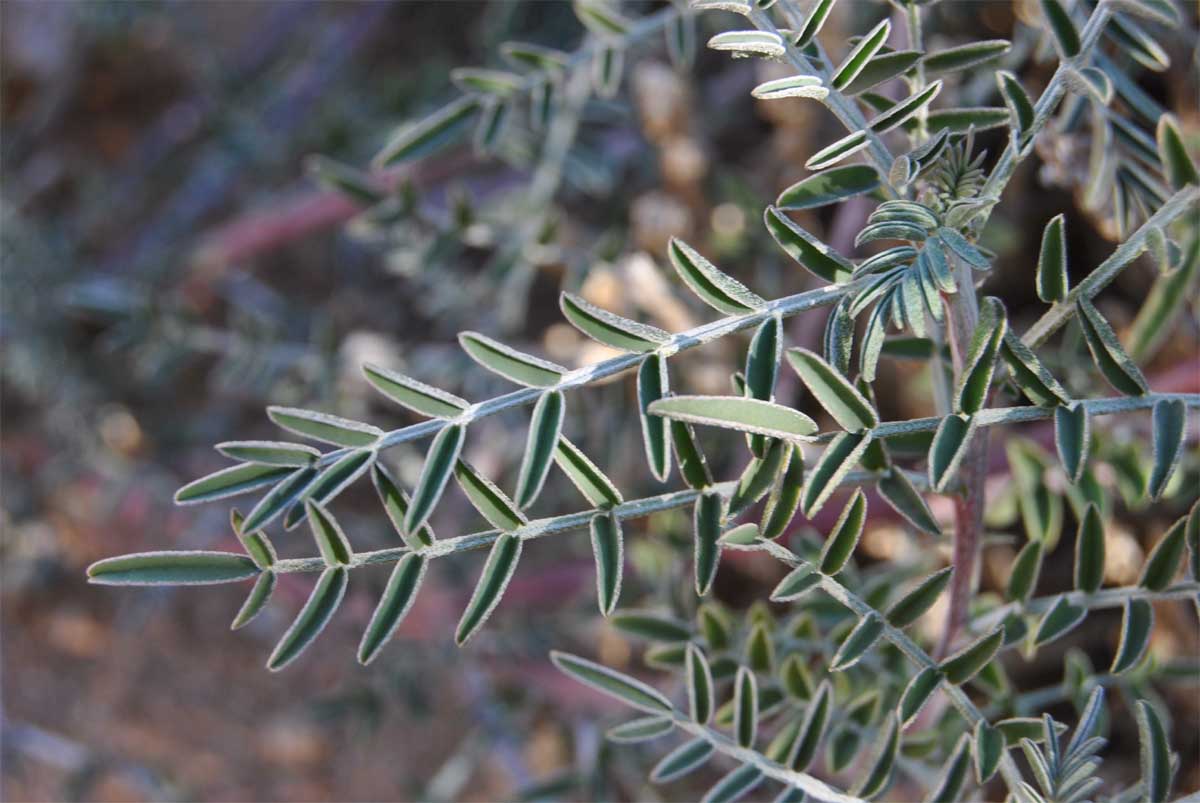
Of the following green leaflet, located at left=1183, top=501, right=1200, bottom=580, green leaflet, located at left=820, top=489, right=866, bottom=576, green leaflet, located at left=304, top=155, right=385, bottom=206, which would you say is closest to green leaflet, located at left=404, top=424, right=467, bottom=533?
green leaflet, located at left=820, top=489, right=866, bottom=576

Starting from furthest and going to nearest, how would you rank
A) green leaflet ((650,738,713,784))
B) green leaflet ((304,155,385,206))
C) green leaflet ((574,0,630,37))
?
green leaflet ((304,155,385,206)) < green leaflet ((574,0,630,37)) < green leaflet ((650,738,713,784))

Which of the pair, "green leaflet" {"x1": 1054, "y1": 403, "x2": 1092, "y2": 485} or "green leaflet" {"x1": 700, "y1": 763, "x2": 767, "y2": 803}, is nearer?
"green leaflet" {"x1": 1054, "y1": 403, "x2": 1092, "y2": 485}

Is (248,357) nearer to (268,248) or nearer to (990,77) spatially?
(268,248)

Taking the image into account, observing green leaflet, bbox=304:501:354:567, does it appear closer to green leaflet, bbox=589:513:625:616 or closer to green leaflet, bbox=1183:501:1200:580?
green leaflet, bbox=589:513:625:616

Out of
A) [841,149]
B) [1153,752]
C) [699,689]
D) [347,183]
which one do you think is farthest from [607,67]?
[1153,752]

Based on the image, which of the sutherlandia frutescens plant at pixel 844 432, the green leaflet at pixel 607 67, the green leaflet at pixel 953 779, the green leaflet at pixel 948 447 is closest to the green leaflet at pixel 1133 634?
the sutherlandia frutescens plant at pixel 844 432

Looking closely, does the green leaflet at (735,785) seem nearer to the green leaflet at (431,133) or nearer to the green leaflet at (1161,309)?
the green leaflet at (1161,309)

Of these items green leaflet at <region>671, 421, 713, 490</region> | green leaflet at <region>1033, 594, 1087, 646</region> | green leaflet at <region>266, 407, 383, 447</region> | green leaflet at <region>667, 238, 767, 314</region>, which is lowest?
green leaflet at <region>1033, 594, 1087, 646</region>
